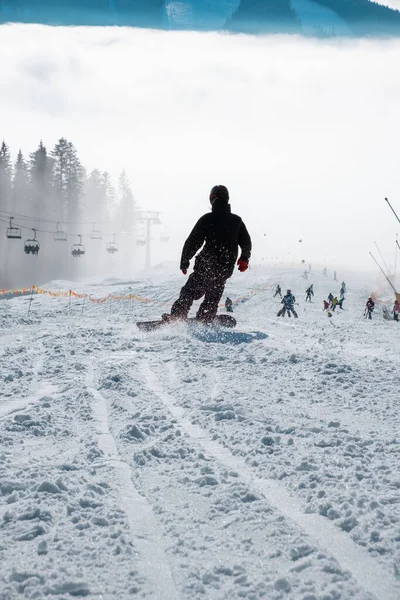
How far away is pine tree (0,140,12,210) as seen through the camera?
183 ft

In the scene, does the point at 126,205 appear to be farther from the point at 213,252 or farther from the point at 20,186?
the point at 213,252

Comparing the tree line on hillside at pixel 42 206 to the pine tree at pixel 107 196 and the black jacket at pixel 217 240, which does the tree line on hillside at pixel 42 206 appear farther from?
the black jacket at pixel 217 240

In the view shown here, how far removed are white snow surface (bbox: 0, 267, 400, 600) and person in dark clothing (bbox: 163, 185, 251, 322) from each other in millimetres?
3739

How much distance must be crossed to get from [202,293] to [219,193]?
198cm

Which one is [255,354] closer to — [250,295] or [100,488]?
[100,488]

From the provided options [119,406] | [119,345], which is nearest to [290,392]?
[119,406]

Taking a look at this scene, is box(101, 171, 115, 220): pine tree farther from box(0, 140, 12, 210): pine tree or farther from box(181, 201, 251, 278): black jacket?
box(181, 201, 251, 278): black jacket

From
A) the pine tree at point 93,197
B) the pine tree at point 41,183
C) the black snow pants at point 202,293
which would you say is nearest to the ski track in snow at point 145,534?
the black snow pants at point 202,293

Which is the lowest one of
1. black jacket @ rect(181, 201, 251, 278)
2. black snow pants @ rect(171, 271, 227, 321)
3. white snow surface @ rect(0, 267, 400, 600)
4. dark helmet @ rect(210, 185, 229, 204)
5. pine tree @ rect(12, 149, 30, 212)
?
white snow surface @ rect(0, 267, 400, 600)

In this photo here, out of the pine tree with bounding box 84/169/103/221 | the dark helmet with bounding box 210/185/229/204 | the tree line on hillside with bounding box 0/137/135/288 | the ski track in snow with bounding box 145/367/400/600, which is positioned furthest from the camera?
the pine tree with bounding box 84/169/103/221

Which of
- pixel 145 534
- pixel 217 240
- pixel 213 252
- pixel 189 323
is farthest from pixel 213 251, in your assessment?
pixel 145 534

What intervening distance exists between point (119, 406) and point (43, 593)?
252 cm

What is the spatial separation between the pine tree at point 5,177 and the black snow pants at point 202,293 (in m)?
52.1

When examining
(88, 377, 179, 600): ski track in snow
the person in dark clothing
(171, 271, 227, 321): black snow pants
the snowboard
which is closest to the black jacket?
the person in dark clothing
